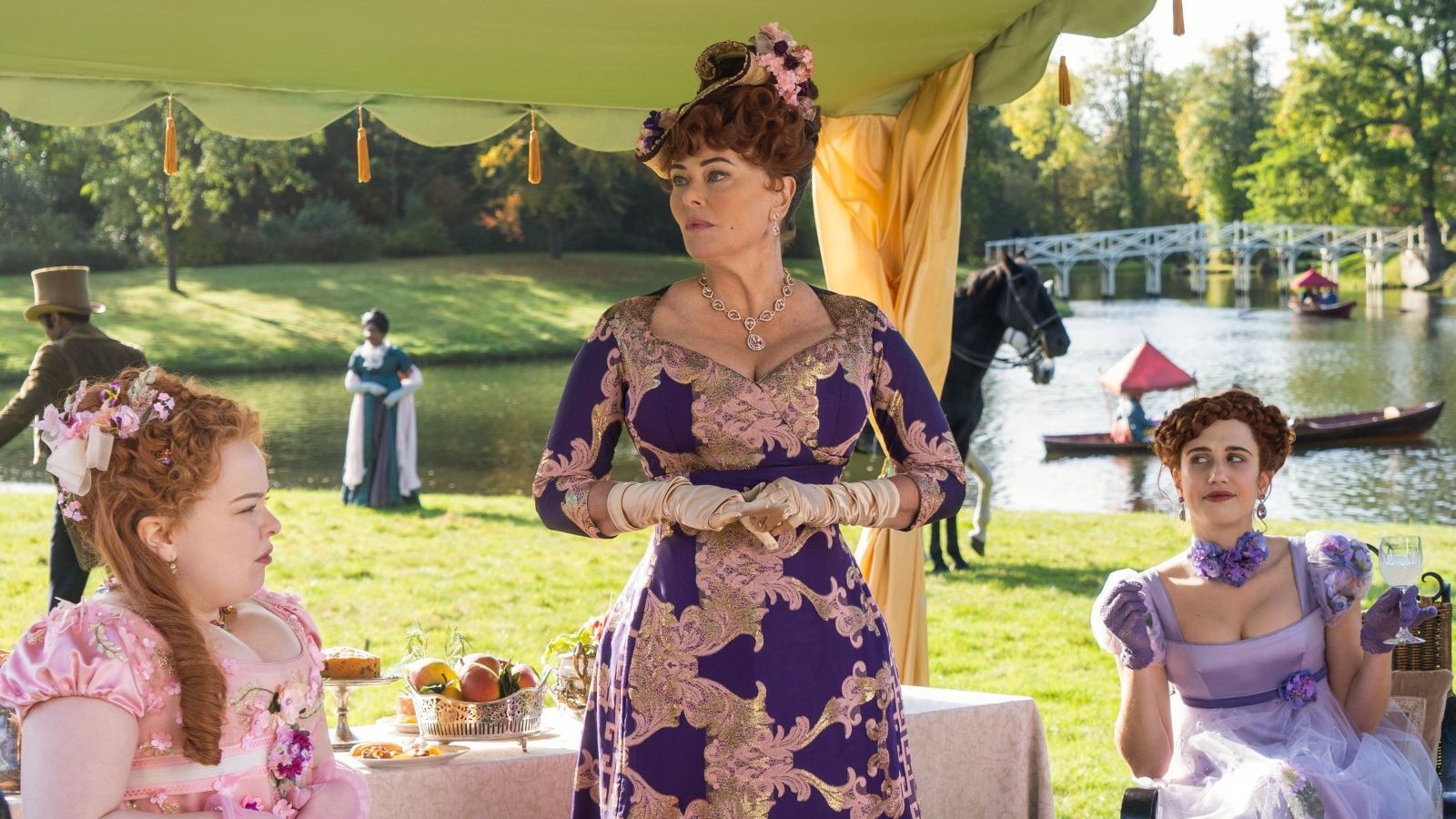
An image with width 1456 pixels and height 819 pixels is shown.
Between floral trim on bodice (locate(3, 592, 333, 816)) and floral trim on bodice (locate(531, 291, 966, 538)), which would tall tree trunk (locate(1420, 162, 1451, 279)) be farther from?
floral trim on bodice (locate(3, 592, 333, 816))

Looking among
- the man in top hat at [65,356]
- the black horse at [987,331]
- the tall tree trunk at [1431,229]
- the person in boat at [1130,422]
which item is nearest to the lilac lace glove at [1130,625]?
the man in top hat at [65,356]

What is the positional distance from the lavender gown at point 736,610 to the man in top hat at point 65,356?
4.47 m

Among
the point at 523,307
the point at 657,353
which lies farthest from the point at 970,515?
the point at 523,307

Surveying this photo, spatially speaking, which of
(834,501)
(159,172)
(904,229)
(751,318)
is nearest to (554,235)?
(159,172)

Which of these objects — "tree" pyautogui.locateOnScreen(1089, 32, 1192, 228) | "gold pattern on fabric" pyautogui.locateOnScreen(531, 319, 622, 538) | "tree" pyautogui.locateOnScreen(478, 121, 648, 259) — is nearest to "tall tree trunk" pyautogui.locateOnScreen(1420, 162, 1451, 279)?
"tree" pyautogui.locateOnScreen(1089, 32, 1192, 228)

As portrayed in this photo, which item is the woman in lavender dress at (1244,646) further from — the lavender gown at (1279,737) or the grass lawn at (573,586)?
the grass lawn at (573,586)

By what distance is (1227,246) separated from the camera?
173 ft

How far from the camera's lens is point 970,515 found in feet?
43.6

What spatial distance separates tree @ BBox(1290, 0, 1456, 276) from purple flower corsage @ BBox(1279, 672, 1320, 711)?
44.8 meters

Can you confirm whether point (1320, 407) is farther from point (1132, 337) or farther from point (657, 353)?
point (657, 353)

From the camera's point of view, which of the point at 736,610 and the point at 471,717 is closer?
the point at 736,610

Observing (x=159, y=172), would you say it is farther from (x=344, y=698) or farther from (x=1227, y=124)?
(x=1227, y=124)

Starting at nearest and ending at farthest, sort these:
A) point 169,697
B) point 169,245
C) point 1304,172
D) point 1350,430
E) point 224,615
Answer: point 169,697 → point 224,615 → point 1350,430 → point 169,245 → point 1304,172

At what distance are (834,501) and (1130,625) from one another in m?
1.11
